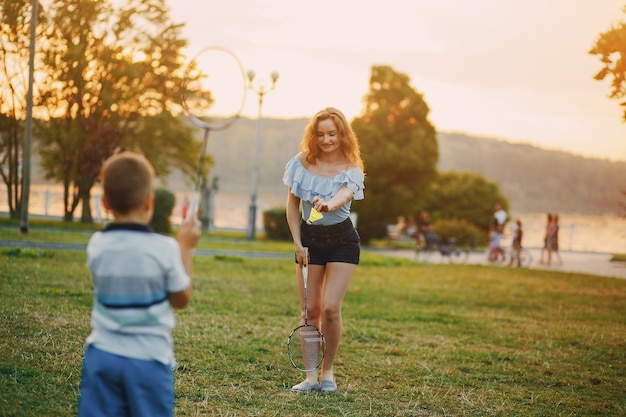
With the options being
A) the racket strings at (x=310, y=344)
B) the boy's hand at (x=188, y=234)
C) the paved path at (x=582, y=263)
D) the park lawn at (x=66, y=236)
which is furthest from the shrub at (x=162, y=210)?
the boy's hand at (x=188, y=234)

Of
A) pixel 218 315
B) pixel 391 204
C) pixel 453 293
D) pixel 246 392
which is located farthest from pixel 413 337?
pixel 391 204

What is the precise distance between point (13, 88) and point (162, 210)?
669 centimetres

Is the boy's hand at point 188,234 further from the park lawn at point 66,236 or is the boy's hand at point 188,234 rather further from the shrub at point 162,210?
the shrub at point 162,210

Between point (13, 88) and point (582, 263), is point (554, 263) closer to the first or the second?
point (582, 263)

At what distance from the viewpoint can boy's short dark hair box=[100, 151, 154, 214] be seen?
3.01 meters

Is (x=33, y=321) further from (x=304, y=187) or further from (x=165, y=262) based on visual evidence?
(x=165, y=262)

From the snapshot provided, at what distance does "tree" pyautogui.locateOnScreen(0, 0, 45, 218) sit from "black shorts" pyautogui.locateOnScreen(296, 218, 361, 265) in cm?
1952

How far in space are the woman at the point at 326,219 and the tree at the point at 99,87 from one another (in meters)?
23.8

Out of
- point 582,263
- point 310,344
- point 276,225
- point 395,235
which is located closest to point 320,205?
point 310,344

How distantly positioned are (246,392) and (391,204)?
3201 centimetres

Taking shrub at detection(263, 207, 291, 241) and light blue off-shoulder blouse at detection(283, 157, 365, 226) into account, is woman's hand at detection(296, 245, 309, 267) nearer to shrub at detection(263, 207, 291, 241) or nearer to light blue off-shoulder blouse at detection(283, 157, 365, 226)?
light blue off-shoulder blouse at detection(283, 157, 365, 226)

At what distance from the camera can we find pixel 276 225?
1232 inches

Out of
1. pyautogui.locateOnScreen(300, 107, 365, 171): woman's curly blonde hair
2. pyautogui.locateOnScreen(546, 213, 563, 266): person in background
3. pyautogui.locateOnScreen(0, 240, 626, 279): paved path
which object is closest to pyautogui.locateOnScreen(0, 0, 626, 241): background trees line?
pyautogui.locateOnScreen(0, 240, 626, 279): paved path

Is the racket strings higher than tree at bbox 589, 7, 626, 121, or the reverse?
tree at bbox 589, 7, 626, 121
